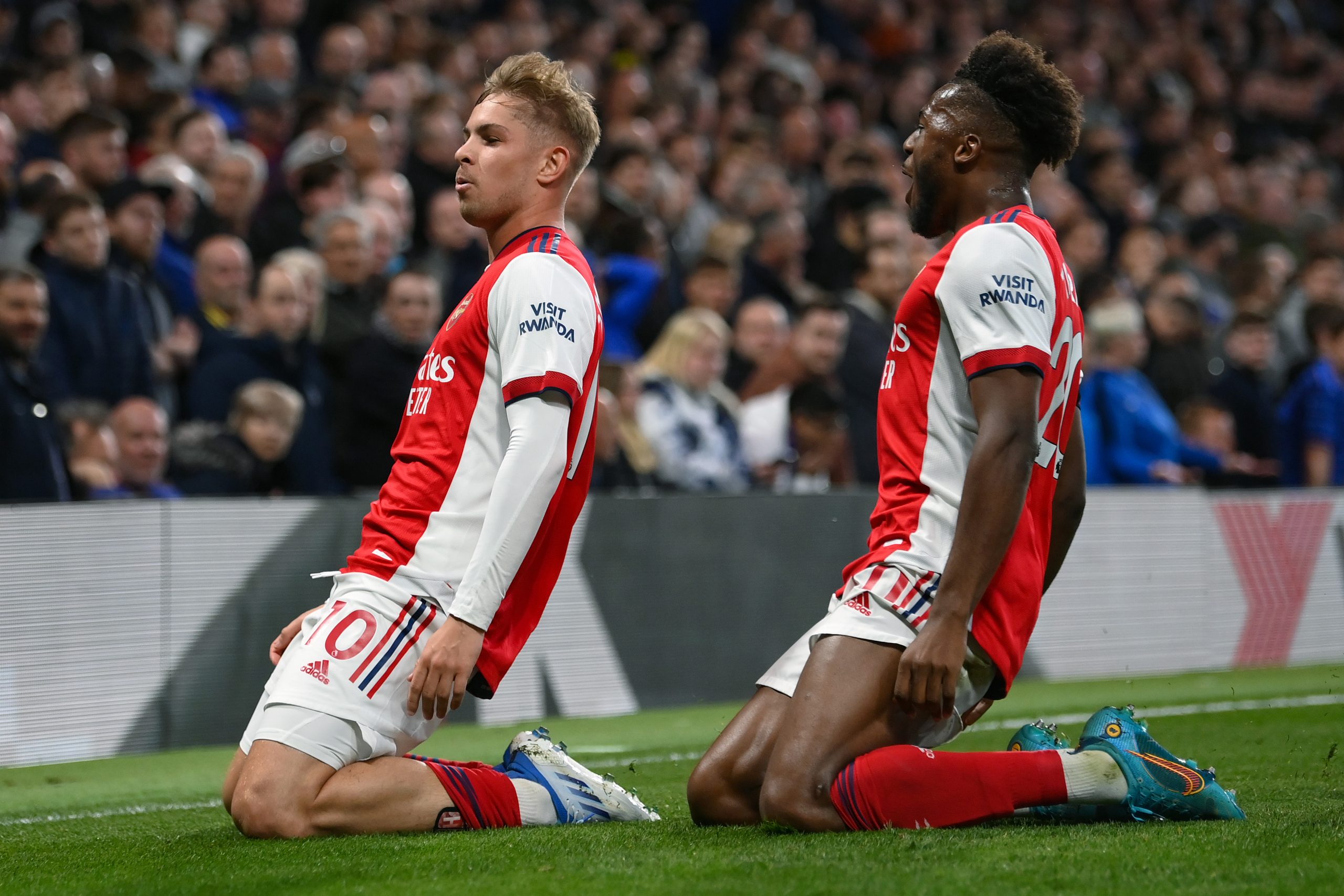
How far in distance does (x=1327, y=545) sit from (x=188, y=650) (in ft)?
22.3

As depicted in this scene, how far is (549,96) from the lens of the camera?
4.79m

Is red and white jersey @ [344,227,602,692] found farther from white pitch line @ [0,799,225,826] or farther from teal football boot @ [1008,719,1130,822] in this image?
white pitch line @ [0,799,225,826]

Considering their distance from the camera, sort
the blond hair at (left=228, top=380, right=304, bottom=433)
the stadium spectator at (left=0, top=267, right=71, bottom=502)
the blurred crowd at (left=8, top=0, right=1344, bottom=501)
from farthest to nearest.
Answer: the blurred crowd at (left=8, top=0, right=1344, bottom=501)
the blond hair at (left=228, top=380, right=304, bottom=433)
the stadium spectator at (left=0, top=267, right=71, bottom=502)

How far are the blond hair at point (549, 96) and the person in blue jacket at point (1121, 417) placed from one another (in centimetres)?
604

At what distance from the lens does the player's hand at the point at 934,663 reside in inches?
159

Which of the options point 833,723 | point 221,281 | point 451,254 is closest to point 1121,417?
point 451,254

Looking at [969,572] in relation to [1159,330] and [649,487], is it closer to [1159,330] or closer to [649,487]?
[649,487]

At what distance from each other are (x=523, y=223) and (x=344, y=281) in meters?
4.37

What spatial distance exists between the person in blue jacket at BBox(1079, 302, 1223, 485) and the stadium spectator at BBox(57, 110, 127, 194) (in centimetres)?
580

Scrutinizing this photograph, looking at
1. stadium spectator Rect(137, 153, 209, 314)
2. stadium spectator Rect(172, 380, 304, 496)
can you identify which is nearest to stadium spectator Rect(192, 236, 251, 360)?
stadium spectator Rect(137, 153, 209, 314)

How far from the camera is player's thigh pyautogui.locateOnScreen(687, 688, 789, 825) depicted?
14.9 feet

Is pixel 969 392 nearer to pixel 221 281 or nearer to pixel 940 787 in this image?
pixel 940 787

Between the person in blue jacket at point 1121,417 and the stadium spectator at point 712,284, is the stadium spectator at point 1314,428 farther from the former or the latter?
the stadium spectator at point 712,284

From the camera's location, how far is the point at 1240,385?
454 inches
